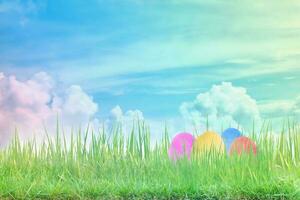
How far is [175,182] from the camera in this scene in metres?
2.47

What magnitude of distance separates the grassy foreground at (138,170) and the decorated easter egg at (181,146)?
0.10ft

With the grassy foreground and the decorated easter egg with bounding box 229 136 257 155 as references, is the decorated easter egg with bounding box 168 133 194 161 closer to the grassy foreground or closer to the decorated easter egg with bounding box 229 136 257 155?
the grassy foreground

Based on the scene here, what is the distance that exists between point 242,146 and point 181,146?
0.79 feet

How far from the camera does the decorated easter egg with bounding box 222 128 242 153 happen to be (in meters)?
2.75

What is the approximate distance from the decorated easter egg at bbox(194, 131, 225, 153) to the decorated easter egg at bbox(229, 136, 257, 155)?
0.04 meters

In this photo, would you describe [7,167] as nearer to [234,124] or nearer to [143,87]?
[143,87]

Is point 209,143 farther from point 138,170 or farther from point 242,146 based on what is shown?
point 138,170

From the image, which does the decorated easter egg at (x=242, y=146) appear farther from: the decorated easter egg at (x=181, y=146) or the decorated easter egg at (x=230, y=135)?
the decorated easter egg at (x=181, y=146)

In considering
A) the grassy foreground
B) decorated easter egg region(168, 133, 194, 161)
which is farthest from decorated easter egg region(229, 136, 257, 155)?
decorated easter egg region(168, 133, 194, 161)

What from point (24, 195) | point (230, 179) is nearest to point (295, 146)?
point (230, 179)

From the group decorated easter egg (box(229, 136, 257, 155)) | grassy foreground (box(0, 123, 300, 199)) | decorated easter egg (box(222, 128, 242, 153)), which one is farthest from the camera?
decorated easter egg (box(222, 128, 242, 153))

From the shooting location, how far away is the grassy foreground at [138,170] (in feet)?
7.86

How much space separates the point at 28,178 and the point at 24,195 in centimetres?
16

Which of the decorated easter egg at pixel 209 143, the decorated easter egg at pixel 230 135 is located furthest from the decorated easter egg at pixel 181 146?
the decorated easter egg at pixel 230 135
